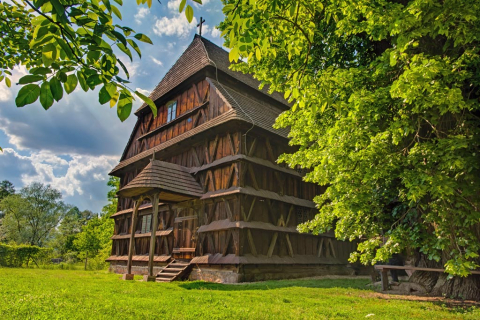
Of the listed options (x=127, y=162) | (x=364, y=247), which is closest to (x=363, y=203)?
(x=364, y=247)

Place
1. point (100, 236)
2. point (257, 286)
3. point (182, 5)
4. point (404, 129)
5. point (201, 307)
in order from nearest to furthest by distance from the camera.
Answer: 1. point (182, 5)
2. point (201, 307)
3. point (404, 129)
4. point (257, 286)
5. point (100, 236)

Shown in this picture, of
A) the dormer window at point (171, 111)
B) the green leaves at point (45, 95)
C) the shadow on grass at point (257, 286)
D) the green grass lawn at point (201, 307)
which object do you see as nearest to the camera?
the green leaves at point (45, 95)

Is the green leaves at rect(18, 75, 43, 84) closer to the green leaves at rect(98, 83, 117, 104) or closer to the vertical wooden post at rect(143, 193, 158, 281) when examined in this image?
the green leaves at rect(98, 83, 117, 104)

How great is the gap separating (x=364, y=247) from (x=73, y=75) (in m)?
6.27

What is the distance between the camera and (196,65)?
16.4m

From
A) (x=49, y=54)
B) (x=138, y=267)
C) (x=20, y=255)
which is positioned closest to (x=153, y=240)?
(x=138, y=267)

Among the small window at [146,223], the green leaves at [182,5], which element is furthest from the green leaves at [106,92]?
the small window at [146,223]

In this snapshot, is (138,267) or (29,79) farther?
(138,267)

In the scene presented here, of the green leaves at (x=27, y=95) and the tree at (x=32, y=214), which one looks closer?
the green leaves at (x=27, y=95)

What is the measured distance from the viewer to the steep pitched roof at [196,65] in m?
16.3

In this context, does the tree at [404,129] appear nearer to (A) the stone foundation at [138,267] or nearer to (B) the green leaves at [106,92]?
(B) the green leaves at [106,92]

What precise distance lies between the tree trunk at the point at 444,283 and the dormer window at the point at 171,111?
13.4m

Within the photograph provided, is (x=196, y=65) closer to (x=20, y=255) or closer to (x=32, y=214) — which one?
(x=20, y=255)

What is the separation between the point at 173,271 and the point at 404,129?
10720mm
